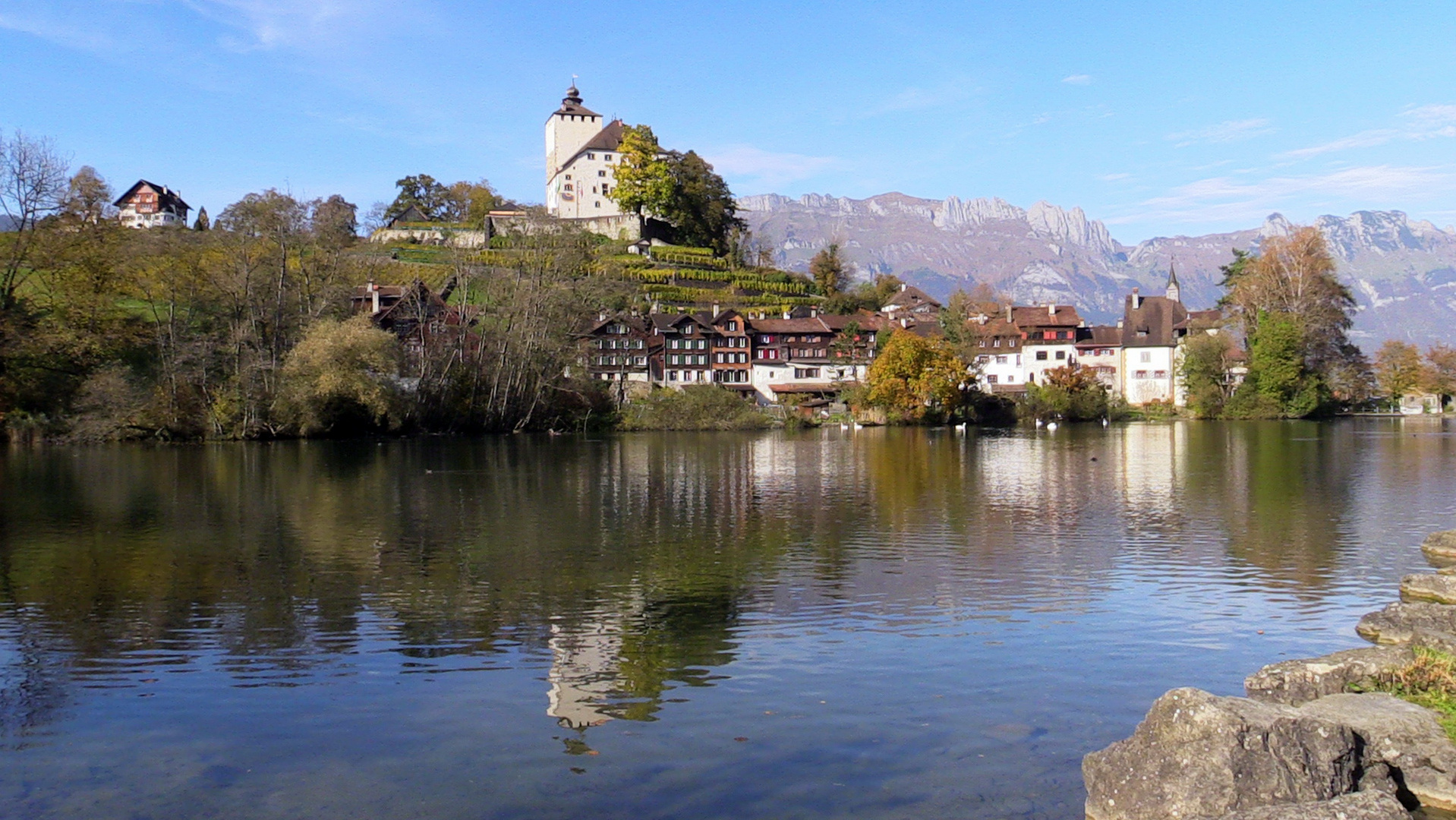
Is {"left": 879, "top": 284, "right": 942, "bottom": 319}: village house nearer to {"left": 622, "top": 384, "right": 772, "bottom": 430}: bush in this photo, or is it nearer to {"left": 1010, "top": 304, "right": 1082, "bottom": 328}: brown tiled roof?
{"left": 1010, "top": 304, "right": 1082, "bottom": 328}: brown tiled roof

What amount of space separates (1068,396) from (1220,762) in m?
92.3

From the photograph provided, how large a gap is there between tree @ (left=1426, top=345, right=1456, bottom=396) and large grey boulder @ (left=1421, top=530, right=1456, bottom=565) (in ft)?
391

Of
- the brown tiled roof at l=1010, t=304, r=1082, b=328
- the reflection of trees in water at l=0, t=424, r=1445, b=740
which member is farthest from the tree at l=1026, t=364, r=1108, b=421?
the reflection of trees in water at l=0, t=424, r=1445, b=740

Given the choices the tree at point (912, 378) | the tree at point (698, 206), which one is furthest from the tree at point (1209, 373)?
the tree at point (698, 206)

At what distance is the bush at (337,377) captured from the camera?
2557 inches

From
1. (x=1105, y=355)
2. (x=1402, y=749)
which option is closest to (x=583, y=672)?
(x=1402, y=749)

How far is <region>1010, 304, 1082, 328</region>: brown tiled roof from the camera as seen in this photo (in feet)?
366

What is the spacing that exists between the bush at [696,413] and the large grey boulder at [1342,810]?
79.9 m

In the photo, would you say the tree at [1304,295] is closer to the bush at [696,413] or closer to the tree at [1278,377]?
the tree at [1278,377]

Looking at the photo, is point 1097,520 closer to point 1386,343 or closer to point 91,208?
point 91,208

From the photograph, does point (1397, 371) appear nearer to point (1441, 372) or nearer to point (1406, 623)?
point (1441, 372)

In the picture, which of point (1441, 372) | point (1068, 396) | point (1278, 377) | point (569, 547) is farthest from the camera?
point (1441, 372)

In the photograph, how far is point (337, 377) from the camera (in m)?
64.7

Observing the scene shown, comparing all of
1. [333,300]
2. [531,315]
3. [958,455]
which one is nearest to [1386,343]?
[958,455]
